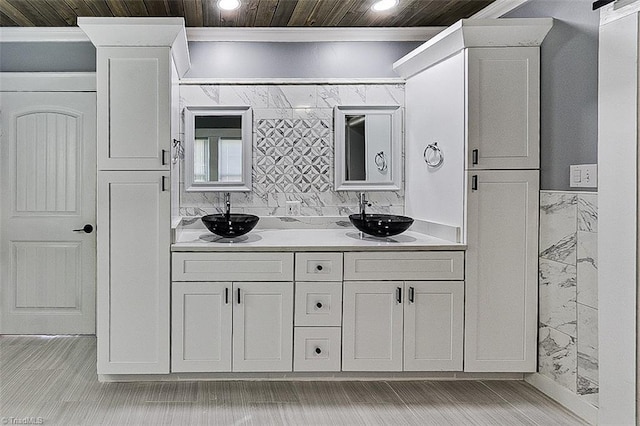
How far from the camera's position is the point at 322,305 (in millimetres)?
3211

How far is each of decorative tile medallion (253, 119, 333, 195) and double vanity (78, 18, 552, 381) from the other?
747mm

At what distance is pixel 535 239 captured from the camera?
3.16 m

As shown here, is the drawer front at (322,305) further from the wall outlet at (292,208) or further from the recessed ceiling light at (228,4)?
the recessed ceiling light at (228,4)

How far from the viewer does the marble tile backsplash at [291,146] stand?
3.95 meters

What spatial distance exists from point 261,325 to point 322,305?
377 mm

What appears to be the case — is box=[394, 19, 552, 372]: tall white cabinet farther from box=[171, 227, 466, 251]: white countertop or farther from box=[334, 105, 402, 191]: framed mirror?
box=[334, 105, 402, 191]: framed mirror

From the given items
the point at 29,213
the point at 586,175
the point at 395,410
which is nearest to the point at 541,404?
the point at 395,410

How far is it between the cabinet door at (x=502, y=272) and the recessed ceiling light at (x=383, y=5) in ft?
3.98

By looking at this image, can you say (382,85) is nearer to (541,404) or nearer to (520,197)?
(520,197)

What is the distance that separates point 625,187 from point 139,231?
2521mm

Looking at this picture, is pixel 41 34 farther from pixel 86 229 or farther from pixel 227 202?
pixel 227 202

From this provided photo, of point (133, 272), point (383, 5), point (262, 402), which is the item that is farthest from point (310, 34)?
point (262, 402)

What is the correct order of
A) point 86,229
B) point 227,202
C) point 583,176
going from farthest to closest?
point 86,229 < point 227,202 < point 583,176

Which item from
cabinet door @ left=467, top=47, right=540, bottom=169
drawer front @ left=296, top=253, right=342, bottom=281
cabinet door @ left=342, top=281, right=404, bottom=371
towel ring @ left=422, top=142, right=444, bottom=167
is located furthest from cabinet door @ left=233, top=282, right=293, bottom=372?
cabinet door @ left=467, top=47, right=540, bottom=169
